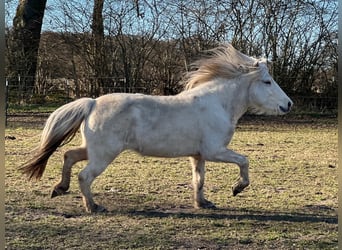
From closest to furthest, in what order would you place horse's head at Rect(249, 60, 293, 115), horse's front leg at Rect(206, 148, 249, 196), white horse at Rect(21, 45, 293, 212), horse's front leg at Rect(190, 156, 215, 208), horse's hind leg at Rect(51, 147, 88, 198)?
white horse at Rect(21, 45, 293, 212) < horse's front leg at Rect(206, 148, 249, 196) < horse's hind leg at Rect(51, 147, 88, 198) < horse's front leg at Rect(190, 156, 215, 208) < horse's head at Rect(249, 60, 293, 115)

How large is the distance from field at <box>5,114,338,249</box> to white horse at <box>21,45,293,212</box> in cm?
32

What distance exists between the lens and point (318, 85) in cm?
1728

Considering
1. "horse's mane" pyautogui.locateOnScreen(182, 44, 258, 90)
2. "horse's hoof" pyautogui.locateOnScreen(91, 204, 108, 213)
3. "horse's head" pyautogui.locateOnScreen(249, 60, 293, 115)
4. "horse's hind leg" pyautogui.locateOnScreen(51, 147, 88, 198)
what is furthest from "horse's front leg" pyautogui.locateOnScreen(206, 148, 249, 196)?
"horse's hind leg" pyautogui.locateOnScreen(51, 147, 88, 198)

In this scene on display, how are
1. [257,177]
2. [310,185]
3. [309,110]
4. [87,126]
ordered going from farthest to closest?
[309,110] < [257,177] < [310,185] < [87,126]

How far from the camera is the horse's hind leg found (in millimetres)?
5004

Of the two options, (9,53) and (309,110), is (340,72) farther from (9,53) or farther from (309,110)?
(9,53)

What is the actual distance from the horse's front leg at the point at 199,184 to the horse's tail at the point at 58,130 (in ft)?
4.04

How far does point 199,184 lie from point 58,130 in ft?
4.93

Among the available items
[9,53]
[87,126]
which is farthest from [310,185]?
[9,53]

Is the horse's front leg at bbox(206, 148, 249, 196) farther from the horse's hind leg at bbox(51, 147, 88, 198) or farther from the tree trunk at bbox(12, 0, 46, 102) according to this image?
the tree trunk at bbox(12, 0, 46, 102)

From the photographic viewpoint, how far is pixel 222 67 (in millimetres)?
5367

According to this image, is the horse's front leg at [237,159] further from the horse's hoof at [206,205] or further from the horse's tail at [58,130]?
the horse's tail at [58,130]

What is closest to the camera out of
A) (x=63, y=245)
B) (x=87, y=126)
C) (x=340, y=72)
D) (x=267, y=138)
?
(x=340, y=72)

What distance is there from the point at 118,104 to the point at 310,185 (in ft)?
9.14
